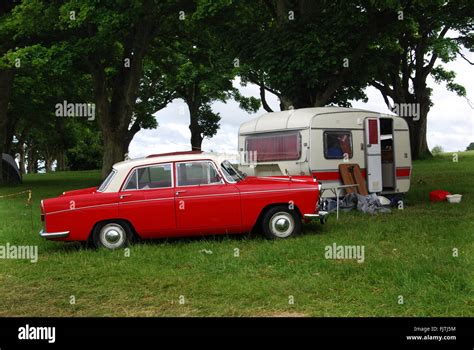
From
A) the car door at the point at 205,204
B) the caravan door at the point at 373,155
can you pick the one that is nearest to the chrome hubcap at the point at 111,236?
the car door at the point at 205,204

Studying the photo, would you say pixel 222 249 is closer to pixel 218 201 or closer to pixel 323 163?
pixel 218 201

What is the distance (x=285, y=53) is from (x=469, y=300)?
12.3 meters

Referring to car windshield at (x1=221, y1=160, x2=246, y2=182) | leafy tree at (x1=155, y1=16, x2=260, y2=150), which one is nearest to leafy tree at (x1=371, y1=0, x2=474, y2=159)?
leafy tree at (x1=155, y1=16, x2=260, y2=150)

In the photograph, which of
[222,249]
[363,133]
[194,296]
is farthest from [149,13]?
[194,296]

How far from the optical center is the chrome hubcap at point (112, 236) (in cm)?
898

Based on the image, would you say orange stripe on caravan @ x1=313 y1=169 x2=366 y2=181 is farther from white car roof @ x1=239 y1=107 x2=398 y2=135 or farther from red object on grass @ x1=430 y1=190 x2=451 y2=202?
red object on grass @ x1=430 y1=190 x2=451 y2=202

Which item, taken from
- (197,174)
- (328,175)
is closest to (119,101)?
(328,175)

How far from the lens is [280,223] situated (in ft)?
30.7

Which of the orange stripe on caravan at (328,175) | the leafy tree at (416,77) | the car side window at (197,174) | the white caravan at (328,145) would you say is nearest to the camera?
the car side window at (197,174)

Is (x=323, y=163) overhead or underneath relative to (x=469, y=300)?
overhead

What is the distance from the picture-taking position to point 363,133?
14.4m

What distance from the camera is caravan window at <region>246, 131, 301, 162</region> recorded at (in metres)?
13.8

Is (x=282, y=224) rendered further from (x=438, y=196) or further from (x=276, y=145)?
(x=438, y=196)

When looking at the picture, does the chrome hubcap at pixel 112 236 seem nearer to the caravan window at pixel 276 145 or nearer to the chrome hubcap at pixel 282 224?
the chrome hubcap at pixel 282 224
